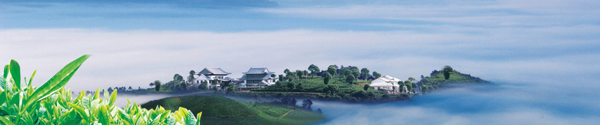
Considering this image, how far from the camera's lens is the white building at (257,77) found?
2170 cm

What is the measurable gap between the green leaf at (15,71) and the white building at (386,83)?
58.4ft

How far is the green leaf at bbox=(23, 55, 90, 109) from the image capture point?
1690mm

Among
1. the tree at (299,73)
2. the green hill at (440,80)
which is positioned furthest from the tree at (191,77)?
the green hill at (440,80)

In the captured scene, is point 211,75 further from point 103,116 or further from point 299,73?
point 103,116

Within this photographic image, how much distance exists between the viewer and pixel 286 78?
20.8 metres

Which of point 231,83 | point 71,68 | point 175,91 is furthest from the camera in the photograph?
point 231,83

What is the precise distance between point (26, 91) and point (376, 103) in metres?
16.4

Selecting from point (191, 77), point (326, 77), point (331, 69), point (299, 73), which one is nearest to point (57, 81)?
point (326, 77)

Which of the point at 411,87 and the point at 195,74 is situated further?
the point at 195,74

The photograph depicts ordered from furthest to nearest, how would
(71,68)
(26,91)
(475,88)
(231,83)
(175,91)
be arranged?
1. (231,83)
2. (175,91)
3. (475,88)
4. (26,91)
5. (71,68)

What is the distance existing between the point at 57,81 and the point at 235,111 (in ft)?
52.3

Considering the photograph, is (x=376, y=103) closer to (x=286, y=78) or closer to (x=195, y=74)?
(x=286, y=78)

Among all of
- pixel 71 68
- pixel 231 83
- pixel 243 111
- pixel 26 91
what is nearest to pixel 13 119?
pixel 26 91

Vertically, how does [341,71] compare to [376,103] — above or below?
above
